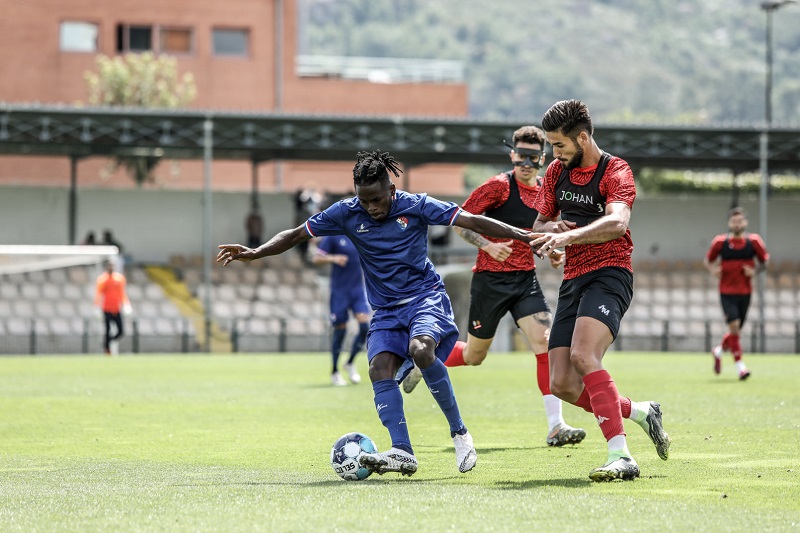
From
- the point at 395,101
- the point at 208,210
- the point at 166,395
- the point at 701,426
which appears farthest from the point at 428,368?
the point at 395,101

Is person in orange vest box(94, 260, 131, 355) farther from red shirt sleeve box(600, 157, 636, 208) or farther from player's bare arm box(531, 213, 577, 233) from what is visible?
red shirt sleeve box(600, 157, 636, 208)

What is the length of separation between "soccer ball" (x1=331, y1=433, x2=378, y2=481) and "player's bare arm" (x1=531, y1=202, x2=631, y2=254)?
1674mm

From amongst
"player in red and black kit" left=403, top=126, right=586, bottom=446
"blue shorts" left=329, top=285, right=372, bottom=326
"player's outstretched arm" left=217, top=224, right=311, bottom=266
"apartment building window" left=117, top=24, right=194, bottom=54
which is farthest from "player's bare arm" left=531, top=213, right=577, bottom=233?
"apartment building window" left=117, top=24, right=194, bottom=54

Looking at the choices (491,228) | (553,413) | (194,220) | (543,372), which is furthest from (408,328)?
(194,220)

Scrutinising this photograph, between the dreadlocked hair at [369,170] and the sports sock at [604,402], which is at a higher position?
the dreadlocked hair at [369,170]

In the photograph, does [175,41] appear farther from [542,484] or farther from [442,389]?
[542,484]

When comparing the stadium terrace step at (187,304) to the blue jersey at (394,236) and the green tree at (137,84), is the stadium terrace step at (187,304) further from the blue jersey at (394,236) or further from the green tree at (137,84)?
the blue jersey at (394,236)

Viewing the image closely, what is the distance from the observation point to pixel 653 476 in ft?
28.1

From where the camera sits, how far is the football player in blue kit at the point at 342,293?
61.7ft

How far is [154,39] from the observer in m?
61.6

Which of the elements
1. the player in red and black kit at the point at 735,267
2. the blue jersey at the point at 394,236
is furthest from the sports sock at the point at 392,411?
the player in red and black kit at the point at 735,267

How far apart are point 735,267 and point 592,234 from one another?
1319 centimetres

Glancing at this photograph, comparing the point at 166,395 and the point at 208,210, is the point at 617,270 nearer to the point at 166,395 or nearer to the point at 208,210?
the point at 166,395

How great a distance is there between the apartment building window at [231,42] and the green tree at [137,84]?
3.49 m
